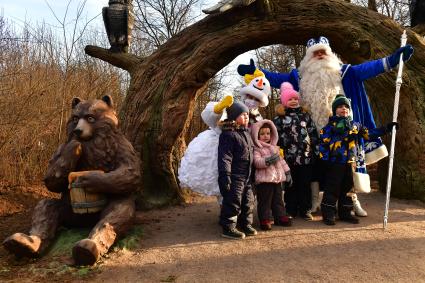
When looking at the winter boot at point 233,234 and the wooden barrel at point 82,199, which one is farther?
the winter boot at point 233,234

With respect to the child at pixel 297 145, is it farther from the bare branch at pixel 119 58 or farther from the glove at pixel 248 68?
the bare branch at pixel 119 58

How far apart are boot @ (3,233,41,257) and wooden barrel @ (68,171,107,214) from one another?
17.5 inches

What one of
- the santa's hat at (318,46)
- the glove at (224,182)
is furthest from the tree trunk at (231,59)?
the glove at (224,182)

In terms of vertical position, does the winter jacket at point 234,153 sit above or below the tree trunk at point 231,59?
below

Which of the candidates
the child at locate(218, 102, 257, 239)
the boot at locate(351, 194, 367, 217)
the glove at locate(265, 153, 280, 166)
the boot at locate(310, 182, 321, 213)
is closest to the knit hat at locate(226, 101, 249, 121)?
the child at locate(218, 102, 257, 239)

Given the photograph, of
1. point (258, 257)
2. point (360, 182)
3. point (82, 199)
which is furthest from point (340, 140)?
point (82, 199)

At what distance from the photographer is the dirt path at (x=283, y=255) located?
3084 millimetres

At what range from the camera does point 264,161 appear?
400 cm

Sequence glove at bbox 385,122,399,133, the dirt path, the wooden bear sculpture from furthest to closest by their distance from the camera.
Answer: glove at bbox 385,122,399,133 < the wooden bear sculpture < the dirt path

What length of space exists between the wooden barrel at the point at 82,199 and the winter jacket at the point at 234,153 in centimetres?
122

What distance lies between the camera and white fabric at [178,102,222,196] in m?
3.96

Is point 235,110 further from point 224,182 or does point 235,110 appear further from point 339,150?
point 339,150

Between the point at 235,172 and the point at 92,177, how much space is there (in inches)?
53.7

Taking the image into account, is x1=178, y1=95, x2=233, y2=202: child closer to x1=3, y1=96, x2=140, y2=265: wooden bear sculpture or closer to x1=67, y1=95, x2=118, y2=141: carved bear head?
x1=3, y1=96, x2=140, y2=265: wooden bear sculpture
